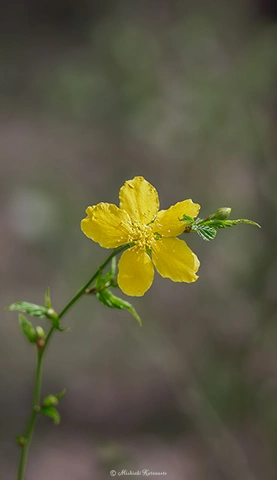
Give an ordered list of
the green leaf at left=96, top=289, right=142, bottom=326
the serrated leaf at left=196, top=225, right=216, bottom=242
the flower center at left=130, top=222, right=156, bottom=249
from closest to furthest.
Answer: the serrated leaf at left=196, top=225, right=216, bottom=242
the green leaf at left=96, top=289, right=142, bottom=326
the flower center at left=130, top=222, right=156, bottom=249

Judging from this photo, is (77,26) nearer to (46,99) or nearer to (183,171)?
(46,99)

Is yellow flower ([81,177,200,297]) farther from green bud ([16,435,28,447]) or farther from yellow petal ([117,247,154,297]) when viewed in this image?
green bud ([16,435,28,447])

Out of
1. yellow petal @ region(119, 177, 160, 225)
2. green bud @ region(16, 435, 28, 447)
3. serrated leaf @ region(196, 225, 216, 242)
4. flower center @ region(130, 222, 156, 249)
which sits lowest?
green bud @ region(16, 435, 28, 447)

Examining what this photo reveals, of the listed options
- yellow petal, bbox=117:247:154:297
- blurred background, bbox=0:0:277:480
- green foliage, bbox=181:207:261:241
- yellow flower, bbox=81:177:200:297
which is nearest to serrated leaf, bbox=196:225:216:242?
green foliage, bbox=181:207:261:241

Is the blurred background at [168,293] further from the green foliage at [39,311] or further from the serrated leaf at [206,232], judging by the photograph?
the serrated leaf at [206,232]

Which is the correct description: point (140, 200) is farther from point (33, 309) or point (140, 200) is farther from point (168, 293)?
point (168, 293)

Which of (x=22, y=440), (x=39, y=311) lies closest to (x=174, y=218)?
(x=39, y=311)
